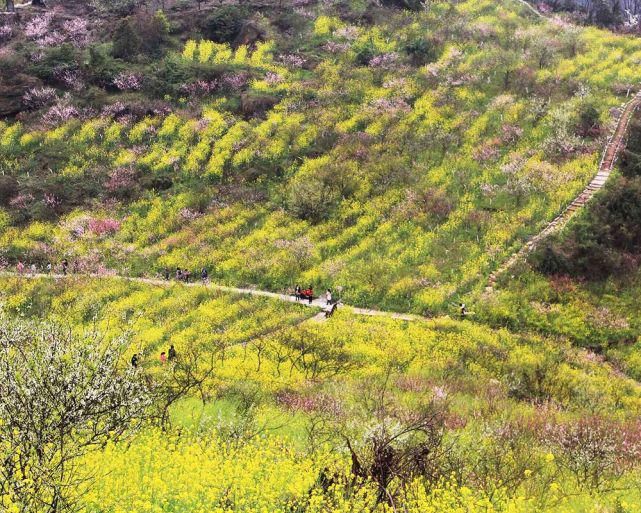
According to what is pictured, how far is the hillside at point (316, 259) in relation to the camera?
12.0 m

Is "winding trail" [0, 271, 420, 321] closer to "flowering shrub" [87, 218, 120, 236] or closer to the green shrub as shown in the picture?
"flowering shrub" [87, 218, 120, 236]

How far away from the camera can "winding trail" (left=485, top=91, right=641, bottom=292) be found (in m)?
33.2

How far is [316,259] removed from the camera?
37.1 meters

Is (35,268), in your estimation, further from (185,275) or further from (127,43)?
(127,43)

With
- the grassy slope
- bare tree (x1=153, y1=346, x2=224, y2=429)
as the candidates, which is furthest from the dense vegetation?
the grassy slope

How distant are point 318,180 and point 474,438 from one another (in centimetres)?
3082

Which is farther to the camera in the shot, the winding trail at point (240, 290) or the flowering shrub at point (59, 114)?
the flowering shrub at point (59, 114)

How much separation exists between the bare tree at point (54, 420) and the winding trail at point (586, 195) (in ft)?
79.2

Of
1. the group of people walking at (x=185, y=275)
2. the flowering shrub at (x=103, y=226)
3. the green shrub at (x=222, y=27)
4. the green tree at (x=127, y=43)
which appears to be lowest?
the flowering shrub at (x=103, y=226)

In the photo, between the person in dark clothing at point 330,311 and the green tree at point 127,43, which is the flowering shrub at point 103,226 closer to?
the person in dark clothing at point 330,311

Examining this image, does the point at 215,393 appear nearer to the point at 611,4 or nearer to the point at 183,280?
the point at 183,280

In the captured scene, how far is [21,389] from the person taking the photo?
11.3m

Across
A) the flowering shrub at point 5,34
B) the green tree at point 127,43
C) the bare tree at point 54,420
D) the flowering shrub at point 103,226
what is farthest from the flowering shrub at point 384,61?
the bare tree at point 54,420

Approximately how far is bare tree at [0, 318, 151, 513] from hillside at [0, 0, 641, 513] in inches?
4.1
